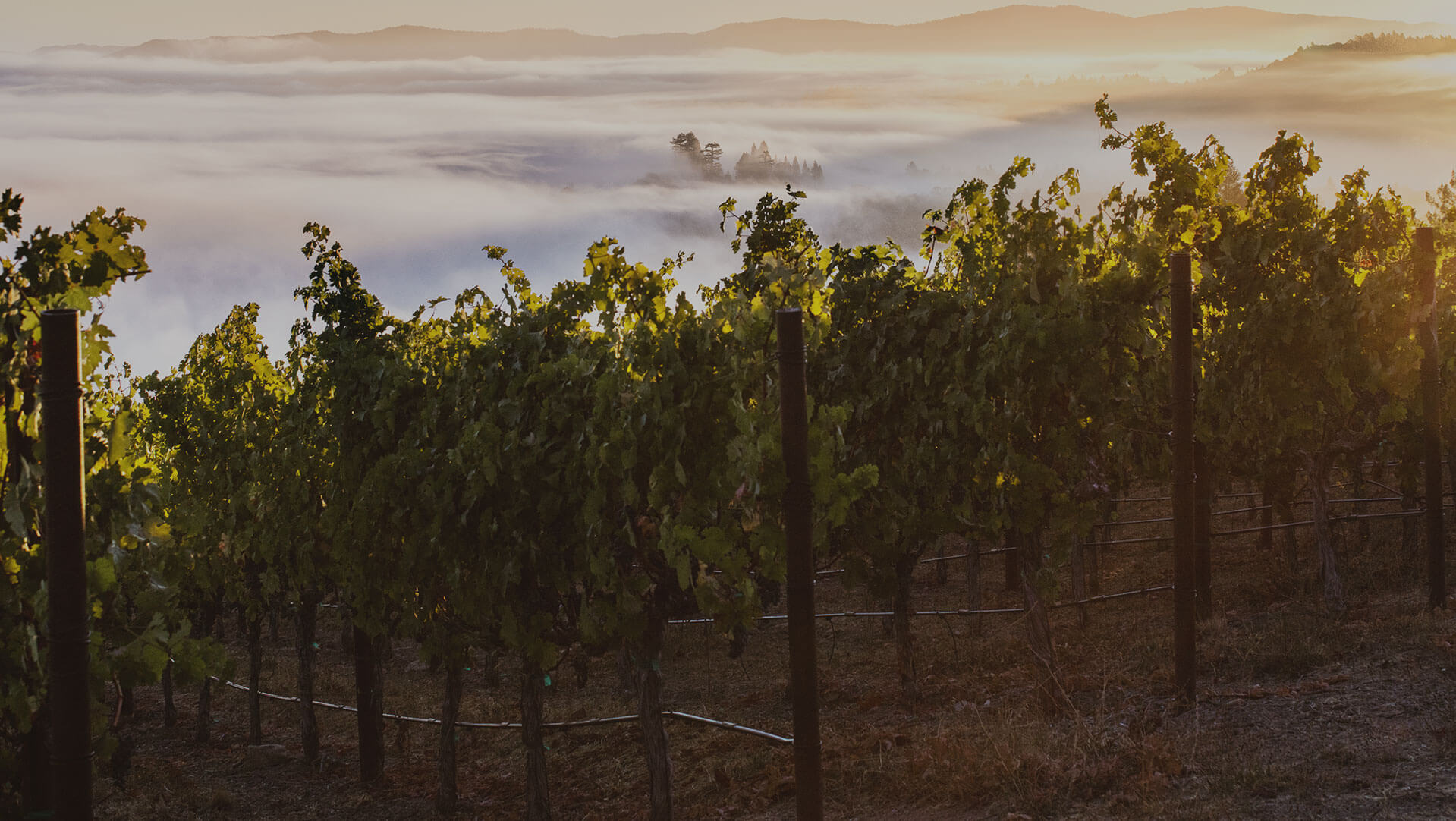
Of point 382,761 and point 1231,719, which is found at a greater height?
point 1231,719

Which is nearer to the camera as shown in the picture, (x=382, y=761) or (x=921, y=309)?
(x=921, y=309)

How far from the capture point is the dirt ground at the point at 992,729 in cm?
796

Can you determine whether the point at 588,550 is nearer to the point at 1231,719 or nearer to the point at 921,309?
the point at 921,309

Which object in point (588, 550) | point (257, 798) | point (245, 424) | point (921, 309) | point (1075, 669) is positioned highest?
point (921, 309)

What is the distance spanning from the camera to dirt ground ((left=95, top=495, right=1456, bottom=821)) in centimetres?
796

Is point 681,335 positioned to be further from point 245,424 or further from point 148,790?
point 148,790

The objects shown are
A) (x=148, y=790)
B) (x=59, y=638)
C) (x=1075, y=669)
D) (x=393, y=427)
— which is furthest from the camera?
(x=148, y=790)

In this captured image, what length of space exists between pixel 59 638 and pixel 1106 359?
9.05m

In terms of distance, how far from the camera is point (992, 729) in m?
9.59

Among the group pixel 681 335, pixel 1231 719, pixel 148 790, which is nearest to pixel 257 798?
pixel 148 790

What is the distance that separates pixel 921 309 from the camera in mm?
→ 11578

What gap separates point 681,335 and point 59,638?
14.9ft

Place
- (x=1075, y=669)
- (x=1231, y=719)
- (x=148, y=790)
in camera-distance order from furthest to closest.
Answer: (x=148, y=790), (x=1075, y=669), (x=1231, y=719)

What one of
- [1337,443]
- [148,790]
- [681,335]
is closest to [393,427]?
[681,335]
